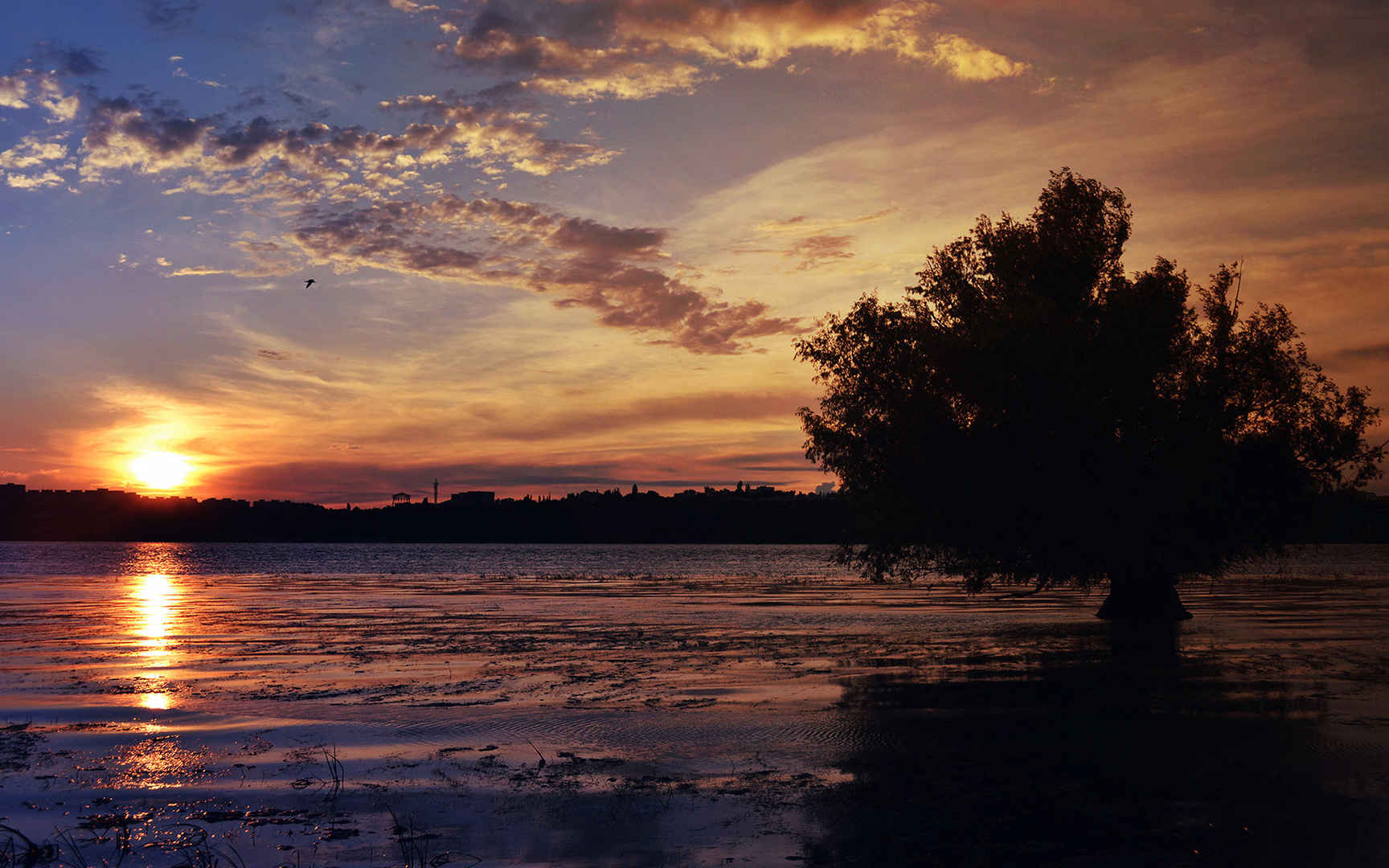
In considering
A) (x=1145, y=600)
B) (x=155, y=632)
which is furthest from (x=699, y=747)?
(x=1145, y=600)

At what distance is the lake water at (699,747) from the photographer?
1024cm

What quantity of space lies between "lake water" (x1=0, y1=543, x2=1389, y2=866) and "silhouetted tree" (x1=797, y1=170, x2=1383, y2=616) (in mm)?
3593

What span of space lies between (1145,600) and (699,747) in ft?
90.5

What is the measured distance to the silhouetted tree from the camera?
32.9 meters

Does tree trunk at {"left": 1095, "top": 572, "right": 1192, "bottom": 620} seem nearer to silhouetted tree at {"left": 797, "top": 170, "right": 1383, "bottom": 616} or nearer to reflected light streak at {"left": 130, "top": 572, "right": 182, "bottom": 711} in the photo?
silhouetted tree at {"left": 797, "top": 170, "right": 1383, "bottom": 616}

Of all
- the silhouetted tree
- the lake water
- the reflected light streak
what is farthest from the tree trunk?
the reflected light streak

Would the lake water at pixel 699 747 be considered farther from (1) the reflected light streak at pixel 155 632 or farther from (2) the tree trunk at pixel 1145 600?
(2) the tree trunk at pixel 1145 600

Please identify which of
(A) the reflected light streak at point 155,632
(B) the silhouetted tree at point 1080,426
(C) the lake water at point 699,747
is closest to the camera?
(C) the lake water at point 699,747

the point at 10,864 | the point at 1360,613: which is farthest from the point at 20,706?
the point at 1360,613

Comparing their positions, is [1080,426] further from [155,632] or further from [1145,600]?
[155,632]

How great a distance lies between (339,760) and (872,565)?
2647 cm

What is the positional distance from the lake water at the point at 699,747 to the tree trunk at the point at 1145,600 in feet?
14.6

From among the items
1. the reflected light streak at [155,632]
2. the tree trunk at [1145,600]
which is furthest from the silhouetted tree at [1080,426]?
the reflected light streak at [155,632]

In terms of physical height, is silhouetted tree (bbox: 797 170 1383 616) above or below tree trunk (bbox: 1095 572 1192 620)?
above
